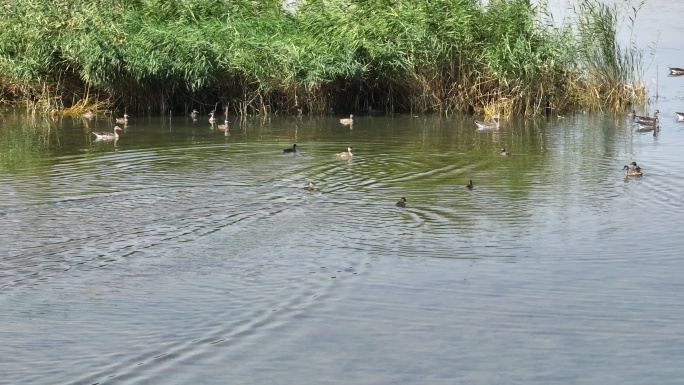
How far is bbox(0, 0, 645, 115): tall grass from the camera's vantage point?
88.1ft

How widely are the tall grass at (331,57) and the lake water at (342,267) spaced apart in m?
6.26

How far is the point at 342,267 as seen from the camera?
11.5 metres

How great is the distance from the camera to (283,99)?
94.0ft

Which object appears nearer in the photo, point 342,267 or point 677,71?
point 342,267

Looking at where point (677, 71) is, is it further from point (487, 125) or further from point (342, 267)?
point (342, 267)

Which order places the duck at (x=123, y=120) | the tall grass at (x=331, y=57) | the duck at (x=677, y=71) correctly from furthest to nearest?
the duck at (x=677, y=71) → the tall grass at (x=331, y=57) → the duck at (x=123, y=120)

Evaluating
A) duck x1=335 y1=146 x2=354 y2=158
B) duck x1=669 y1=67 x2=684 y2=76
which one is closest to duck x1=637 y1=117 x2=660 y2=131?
duck x1=335 y1=146 x2=354 y2=158

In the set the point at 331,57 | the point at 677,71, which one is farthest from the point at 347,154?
the point at 677,71

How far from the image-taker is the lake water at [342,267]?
8641mm

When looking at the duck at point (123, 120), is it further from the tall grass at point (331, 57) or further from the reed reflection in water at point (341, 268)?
the reed reflection in water at point (341, 268)

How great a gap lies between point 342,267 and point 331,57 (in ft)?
52.1

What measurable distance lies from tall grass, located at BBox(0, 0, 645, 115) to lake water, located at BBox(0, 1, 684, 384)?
626cm

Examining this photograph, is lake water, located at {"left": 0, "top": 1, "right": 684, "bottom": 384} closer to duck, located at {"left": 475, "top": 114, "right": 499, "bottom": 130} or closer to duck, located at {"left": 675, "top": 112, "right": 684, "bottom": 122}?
duck, located at {"left": 475, "top": 114, "right": 499, "bottom": 130}

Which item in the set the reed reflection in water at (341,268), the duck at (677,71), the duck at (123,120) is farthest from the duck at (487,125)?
the duck at (677,71)
